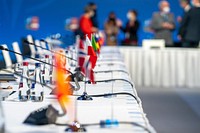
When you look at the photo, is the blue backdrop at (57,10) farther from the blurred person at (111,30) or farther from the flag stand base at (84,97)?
the flag stand base at (84,97)

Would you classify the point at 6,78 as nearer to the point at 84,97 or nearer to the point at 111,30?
the point at 84,97

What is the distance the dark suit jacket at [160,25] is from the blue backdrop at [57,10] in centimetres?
223

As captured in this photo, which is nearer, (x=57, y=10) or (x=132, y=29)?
(x=132, y=29)

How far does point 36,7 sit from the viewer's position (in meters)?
11.0

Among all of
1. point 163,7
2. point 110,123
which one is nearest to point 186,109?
point 163,7

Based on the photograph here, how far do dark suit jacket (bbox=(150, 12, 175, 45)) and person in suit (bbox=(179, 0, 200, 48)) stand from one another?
11.8 inches

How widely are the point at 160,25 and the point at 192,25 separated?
20.7 inches

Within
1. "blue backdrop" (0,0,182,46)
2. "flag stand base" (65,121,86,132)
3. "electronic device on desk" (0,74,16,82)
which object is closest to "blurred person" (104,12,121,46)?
"blue backdrop" (0,0,182,46)

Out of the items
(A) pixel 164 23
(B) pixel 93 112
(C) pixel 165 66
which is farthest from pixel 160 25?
(B) pixel 93 112

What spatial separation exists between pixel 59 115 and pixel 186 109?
414 cm

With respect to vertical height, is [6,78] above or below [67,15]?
below

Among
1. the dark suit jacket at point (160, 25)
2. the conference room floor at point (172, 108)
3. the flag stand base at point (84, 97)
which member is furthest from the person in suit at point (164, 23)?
the flag stand base at point (84, 97)

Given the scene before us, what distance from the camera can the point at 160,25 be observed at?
8445 millimetres

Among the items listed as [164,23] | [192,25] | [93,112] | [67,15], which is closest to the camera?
[93,112]
